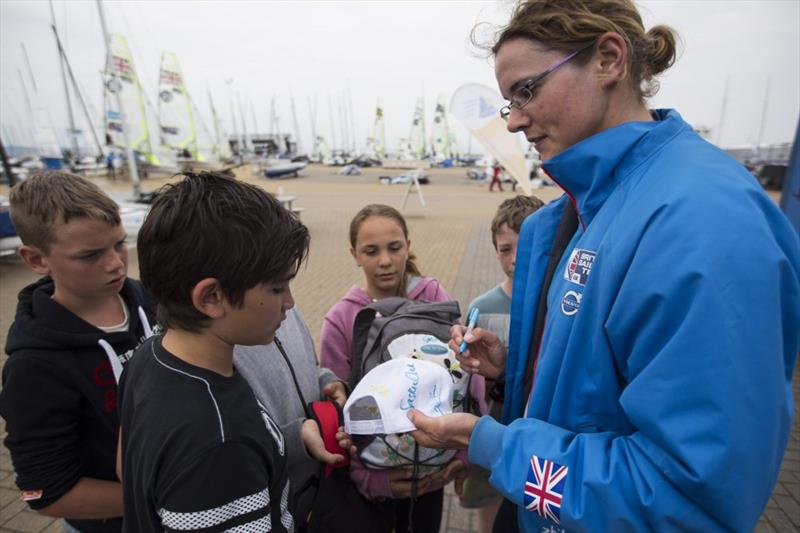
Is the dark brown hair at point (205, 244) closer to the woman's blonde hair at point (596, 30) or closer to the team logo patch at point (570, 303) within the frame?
the team logo patch at point (570, 303)

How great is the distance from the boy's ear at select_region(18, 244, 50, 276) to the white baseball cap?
1.23 meters

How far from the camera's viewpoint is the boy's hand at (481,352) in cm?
155

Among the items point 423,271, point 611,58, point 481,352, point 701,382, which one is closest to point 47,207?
point 481,352

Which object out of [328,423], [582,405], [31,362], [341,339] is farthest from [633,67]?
[31,362]

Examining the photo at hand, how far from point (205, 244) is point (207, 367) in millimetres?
324

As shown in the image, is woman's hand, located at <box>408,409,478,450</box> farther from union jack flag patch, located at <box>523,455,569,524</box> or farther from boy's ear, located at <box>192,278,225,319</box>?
boy's ear, located at <box>192,278,225,319</box>

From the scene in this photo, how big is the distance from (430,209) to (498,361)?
1627 centimetres

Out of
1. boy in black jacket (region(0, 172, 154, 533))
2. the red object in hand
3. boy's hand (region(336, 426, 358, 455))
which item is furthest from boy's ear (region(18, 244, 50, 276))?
boy's hand (region(336, 426, 358, 455))

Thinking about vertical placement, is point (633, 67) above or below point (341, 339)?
above

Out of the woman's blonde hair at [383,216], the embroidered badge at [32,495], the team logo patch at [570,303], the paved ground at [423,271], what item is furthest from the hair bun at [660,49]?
the paved ground at [423,271]

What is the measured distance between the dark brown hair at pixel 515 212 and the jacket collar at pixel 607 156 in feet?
4.17

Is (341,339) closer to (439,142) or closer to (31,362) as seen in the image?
(31,362)

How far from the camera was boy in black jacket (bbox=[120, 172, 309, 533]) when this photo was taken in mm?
914

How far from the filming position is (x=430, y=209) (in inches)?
695
